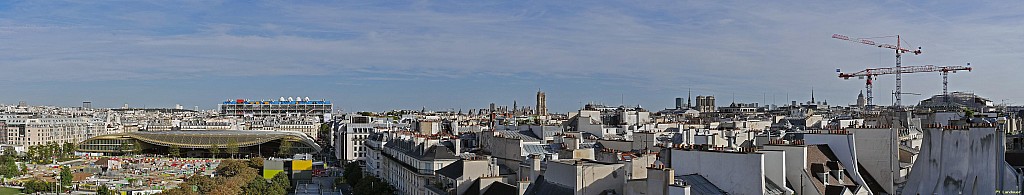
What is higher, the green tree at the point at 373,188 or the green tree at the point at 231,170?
the green tree at the point at 373,188

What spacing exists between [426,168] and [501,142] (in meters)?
4.95

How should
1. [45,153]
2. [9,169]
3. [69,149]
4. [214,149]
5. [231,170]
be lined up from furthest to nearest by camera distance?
[69,149], [214,149], [45,153], [9,169], [231,170]

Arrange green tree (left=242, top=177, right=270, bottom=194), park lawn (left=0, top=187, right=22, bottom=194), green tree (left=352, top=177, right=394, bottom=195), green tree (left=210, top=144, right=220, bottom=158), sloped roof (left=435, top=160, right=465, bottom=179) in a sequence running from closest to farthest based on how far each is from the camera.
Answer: sloped roof (left=435, top=160, right=465, bottom=179), green tree (left=352, top=177, right=394, bottom=195), green tree (left=242, top=177, right=270, bottom=194), park lawn (left=0, top=187, right=22, bottom=194), green tree (left=210, top=144, right=220, bottom=158)

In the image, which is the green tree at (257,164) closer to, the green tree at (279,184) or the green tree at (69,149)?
the green tree at (279,184)

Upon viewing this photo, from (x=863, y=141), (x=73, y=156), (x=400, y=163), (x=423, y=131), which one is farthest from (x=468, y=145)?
(x=73, y=156)

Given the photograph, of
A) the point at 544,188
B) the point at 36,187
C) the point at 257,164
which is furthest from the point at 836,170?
the point at 257,164

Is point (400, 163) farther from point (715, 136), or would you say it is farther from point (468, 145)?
point (715, 136)

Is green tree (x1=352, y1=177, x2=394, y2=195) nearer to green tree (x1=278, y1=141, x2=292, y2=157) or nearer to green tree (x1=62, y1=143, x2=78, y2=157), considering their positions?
green tree (x1=278, y1=141, x2=292, y2=157)

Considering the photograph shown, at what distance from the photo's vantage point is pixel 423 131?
8506 centimetres

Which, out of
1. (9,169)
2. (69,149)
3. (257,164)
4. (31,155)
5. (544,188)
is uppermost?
(544,188)

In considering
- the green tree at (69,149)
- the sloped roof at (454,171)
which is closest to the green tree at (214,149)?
the green tree at (69,149)

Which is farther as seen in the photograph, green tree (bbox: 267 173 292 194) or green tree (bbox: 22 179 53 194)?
green tree (bbox: 22 179 53 194)

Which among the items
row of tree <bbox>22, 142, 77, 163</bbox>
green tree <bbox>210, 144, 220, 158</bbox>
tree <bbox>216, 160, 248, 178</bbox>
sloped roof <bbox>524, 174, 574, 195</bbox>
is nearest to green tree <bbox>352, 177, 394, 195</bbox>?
tree <bbox>216, 160, 248, 178</bbox>

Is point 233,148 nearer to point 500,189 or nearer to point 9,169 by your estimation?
point 9,169
